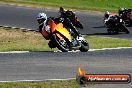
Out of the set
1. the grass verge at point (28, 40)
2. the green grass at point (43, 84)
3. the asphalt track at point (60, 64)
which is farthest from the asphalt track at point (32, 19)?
the green grass at point (43, 84)

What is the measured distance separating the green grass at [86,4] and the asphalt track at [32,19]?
9.42 ft

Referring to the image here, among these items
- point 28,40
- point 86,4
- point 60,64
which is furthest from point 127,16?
point 60,64

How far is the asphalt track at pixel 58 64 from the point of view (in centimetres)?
1352

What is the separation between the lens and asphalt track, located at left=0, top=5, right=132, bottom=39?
31.1 meters

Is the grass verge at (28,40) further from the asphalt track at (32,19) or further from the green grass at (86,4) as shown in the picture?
the green grass at (86,4)

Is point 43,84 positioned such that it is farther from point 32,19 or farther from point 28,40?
point 32,19

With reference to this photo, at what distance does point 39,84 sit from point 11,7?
28.7 m

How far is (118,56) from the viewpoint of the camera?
675 inches

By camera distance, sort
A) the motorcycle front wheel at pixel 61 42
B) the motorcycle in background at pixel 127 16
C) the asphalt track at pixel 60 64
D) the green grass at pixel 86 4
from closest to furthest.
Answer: the asphalt track at pixel 60 64 → the motorcycle front wheel at pixel 61 42 → the motorcycle in background at pixel 127 16 → the green grass at pixel 86 4

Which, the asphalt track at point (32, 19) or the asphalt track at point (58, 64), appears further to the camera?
the asphalt track at point (32, 19)

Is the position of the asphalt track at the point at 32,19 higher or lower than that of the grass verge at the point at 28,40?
lower

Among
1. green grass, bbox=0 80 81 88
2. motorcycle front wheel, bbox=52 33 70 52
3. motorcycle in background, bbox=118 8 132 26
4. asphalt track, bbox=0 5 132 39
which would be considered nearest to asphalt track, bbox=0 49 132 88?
green grass, bbox=0 80 81 88

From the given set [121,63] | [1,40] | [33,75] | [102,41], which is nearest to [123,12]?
[102,41]

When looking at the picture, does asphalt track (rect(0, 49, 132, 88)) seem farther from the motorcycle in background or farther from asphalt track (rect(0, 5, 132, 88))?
the motorcycle in background
